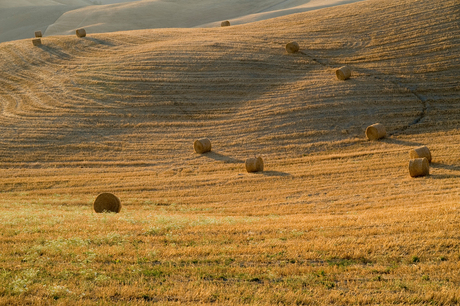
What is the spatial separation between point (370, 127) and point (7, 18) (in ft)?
321

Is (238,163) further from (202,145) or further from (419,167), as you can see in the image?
(419,167)

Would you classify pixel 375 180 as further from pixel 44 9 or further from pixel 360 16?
pixel 44 9

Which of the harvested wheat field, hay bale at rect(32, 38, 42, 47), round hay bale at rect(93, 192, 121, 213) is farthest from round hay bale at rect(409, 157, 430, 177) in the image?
hay bale at rect(32, 38, 42, 47)

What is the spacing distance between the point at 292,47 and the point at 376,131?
1134 cm

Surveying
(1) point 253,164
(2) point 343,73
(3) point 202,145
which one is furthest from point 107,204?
(2) point 343,73

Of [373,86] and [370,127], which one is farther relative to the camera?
[373,86]

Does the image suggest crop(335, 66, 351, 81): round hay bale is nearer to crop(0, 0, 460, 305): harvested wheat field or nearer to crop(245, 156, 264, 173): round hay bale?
crop(0, 0, 460, 305): harvested wheat field

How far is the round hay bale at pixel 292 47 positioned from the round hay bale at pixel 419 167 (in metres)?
16.0

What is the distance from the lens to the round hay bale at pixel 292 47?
98.8ft

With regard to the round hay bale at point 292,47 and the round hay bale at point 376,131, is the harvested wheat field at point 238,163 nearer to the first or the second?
the round hay bale at point 376,131

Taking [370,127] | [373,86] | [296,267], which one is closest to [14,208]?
[296,267]

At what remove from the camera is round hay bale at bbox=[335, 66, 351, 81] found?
26.0 m

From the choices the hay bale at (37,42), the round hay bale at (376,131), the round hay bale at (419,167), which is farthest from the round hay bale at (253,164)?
the hay bale at (37,42)

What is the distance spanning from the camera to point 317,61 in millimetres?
29234
